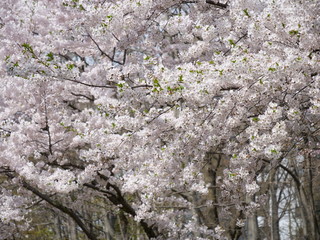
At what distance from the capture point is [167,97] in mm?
4465

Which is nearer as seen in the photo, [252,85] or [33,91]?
[252,85]

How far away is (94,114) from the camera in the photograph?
767 centimetres

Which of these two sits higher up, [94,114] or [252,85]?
[94,114]

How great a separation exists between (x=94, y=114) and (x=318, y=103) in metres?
4.47

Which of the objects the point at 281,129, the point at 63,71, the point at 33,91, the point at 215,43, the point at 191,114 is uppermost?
the point at 215,43

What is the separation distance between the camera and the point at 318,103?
13.9ft

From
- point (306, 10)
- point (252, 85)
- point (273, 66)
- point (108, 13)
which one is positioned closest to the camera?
point (306, 10)

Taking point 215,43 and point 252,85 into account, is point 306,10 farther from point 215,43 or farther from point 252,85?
point 215,43

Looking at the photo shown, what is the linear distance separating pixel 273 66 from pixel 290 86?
38cm

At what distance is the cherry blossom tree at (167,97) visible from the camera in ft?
14.4

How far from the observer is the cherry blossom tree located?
4379 mm

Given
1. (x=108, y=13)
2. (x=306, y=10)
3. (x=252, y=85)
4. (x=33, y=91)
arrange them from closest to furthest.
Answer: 1. (x=306, y=10)
2. (x=252, y=85)
3. (x=108, y=13)
4. (x=33, y=91)

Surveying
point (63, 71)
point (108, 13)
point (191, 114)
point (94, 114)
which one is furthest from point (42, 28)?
point (191, 114)

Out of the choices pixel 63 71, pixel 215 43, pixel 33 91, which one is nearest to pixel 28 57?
pixel 63 71
